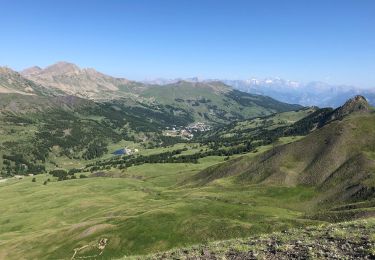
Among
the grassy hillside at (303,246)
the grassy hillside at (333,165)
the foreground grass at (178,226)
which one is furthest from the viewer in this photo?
the grassy hillside at (333,165)

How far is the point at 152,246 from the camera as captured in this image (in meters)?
110

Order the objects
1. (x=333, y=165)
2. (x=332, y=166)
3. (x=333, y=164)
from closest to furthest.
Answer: (x=332, y=166) → (x=333, y=165) → (x=333, y=164)

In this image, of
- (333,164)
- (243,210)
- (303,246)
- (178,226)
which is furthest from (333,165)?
(303,246)

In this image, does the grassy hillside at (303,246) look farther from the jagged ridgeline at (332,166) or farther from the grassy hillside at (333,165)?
the grassy hillside at (333,165)

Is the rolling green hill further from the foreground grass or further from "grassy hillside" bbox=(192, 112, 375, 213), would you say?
"grassy hillside" bbox=(192, 112, 375, 213)

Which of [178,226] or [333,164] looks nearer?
[178,226]

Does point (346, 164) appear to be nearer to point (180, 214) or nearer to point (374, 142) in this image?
point (374, 142)

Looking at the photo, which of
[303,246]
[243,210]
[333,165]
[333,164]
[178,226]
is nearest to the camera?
[303,246]

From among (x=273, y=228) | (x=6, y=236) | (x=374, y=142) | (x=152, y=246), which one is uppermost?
(x=374, y=142)

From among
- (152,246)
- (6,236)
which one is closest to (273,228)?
(152,246)

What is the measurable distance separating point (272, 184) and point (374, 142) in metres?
50.3

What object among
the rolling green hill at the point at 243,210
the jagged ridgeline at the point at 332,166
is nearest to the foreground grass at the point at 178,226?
the rolling green hill at the point at 243,210

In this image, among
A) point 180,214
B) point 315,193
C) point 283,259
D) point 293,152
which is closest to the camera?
point 283,259

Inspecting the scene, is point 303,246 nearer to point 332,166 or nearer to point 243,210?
point 243,210
